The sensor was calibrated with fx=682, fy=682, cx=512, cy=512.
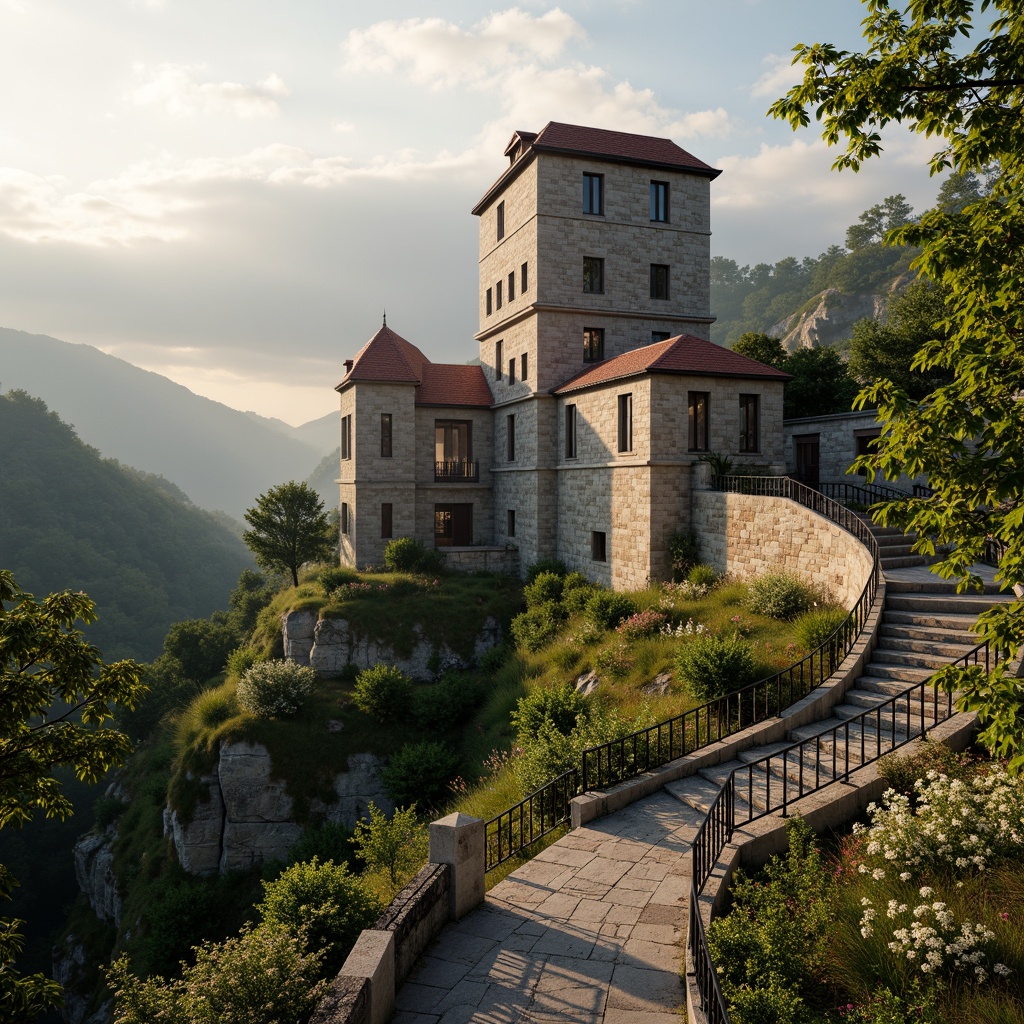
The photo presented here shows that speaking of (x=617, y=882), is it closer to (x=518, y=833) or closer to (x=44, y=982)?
(x=518, y=833)

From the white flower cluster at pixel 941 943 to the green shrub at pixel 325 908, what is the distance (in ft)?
18.8

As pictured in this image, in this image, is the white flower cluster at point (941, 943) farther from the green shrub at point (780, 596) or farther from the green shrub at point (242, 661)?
the green shrub at point (242, 661)

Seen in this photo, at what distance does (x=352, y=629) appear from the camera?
26.8m

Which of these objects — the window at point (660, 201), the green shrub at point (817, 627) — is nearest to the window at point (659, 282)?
the window at point (660, 201)

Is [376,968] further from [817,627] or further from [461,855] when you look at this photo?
[817,627]

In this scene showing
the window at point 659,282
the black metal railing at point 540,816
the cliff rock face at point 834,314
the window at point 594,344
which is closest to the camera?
the black metal railing at point 540,816

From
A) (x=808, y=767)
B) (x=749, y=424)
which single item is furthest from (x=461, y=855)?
(x=749, y=424)

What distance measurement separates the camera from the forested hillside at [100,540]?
68.1 metres

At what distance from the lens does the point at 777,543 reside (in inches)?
736

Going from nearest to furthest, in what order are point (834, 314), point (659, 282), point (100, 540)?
point (659, 282)
point (100, 540)
point (834, 314)

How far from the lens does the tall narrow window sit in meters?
29.8

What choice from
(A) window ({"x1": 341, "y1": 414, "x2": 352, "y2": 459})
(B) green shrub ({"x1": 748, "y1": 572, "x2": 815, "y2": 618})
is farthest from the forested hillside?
(B) green shrub ({"x1": 748, "y1": 572, "x2": 815, "y2": 618})

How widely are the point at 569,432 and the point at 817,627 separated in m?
15.4

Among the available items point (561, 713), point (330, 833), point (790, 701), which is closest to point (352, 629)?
point (330, 833)
